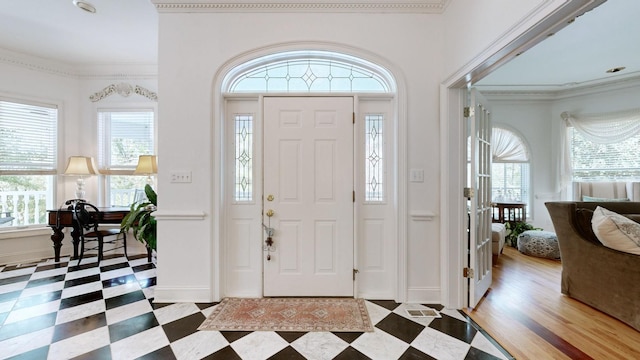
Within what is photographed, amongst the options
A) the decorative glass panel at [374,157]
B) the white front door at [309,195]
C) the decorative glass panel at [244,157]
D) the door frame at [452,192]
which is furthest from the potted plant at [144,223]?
the door frame at [452,192]

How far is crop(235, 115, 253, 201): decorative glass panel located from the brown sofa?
3.13 meters

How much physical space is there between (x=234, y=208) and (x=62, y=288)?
201 cm

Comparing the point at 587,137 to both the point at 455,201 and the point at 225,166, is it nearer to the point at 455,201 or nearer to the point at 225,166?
the point at 455,201

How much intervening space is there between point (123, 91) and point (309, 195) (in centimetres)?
352

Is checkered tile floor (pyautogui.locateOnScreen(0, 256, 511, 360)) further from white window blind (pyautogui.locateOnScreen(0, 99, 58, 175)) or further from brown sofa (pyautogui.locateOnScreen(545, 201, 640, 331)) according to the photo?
white window blind (pyautogui.locateOnScreen(0, 99, 58, 175))

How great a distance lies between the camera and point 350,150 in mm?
2463

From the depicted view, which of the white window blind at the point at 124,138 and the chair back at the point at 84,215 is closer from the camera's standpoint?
the chair back at the point at 84,215

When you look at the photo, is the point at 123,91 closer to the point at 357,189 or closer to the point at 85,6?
the point at 85,6

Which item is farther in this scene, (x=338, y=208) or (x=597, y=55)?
(x=597, y=55)

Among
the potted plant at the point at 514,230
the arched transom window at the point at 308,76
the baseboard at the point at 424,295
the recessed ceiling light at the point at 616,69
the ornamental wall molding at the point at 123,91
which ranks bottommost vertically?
the baseboard at the point at 424,295

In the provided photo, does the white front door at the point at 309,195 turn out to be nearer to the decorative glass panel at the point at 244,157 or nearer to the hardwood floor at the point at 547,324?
the decorative glass panel at the point at 244,157

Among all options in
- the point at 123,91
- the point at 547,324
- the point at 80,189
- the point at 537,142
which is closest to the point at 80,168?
the point at 80,189

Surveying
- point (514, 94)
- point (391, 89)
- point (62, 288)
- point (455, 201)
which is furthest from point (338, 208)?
point (514, 94)

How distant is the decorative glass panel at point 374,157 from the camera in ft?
8.25
